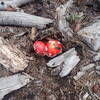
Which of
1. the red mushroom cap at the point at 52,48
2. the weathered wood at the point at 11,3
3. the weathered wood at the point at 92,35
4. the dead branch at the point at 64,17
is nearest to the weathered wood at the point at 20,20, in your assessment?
the weathered wood at the point at 11,3

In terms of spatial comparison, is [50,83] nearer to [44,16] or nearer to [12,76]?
[12,76]

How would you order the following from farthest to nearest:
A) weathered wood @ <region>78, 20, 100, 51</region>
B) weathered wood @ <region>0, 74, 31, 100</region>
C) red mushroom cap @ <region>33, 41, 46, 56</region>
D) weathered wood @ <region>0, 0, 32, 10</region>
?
weathered wood @ <region>0, 0, 32, 10</region> → weathered wood @ <region>78, 20, 100, 51</region> → red mushroom cap @ <region>33, 41, 46, 56</region> → weathered wood @ <region>0, 74, 31, 100</region>

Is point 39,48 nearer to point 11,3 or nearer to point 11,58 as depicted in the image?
point 11,58

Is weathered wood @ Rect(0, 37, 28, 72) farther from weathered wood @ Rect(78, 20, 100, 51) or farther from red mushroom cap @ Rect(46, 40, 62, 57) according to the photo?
weathered wood @ Rect(78, 20, 100, 51)

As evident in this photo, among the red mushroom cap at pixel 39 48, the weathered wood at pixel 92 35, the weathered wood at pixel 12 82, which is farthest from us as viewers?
the weathered wood at pixel 92 35

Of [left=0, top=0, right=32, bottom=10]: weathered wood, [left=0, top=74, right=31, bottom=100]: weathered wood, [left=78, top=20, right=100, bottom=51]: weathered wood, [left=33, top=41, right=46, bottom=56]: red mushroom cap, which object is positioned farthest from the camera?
[left=0, top=0, right=32, bottom=10]: weathered wood

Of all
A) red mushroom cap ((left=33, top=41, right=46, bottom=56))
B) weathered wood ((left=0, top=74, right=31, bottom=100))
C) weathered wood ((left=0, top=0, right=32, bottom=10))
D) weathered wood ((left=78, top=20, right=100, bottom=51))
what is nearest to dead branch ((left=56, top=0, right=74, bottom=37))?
weathered wood ((left=78, top=20, right=100, bottom=51))

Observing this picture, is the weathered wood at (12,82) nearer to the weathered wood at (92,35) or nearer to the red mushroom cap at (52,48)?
the red mushroom cap at (52,48)
